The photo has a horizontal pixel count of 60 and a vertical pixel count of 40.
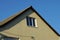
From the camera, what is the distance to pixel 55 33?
33.5 meters

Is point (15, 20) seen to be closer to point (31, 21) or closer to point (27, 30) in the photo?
point (27, 30)

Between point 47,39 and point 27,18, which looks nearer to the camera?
point 27,18

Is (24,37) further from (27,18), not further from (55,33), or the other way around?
(55,33)

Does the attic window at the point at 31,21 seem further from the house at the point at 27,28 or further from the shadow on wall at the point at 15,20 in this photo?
the shadow on wall at the point at 15,20

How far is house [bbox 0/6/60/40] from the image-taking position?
25.3m

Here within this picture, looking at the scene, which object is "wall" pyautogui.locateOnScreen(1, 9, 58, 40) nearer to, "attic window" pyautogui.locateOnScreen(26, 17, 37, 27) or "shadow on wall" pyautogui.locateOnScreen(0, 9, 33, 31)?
"shadow on wall" pyautogui.locateOnScreen(0, 9, 33, 31)

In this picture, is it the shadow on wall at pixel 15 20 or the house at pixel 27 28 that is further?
the house at pixel 27 28

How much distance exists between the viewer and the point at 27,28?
27953 millimetres

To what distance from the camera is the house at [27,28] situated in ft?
82.9

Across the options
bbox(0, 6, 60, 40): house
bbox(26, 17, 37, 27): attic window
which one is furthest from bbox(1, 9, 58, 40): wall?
bbox(26, 17, 37, 27): attic window

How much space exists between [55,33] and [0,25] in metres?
11.7

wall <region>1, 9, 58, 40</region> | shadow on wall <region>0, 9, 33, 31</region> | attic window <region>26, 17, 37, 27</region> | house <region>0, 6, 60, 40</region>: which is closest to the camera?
shadow on wall <region>0, 9, 33, 31</region>

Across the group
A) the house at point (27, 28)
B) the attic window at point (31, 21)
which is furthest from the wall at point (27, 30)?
the attic window at point (31, 21)

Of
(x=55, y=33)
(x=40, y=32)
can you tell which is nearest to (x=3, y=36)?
(x=40, y=32)
